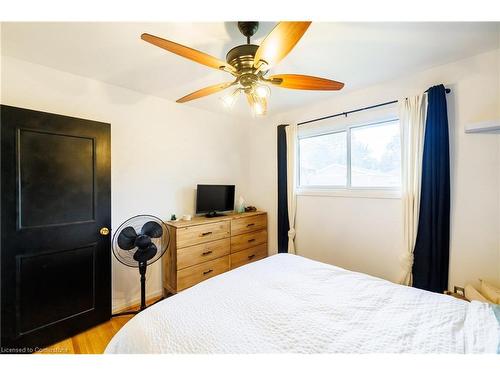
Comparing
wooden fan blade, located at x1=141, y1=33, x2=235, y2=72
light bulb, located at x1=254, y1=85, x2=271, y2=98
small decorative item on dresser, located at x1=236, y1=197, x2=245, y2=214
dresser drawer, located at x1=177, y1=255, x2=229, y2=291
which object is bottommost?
dresser drawer, located at x1=177, y1=255, x2=229, y2=291

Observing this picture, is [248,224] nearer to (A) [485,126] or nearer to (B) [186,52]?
(B) [186,52]

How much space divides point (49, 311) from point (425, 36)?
11.7 feet

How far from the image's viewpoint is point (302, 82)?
4.39 ft

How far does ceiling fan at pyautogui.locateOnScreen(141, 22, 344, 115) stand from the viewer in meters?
0.92

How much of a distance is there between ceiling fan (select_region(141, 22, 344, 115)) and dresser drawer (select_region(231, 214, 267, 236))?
5.40 feet

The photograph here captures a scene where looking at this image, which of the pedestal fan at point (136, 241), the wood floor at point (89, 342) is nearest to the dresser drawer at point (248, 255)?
the pedestal fan at point (136, 241)

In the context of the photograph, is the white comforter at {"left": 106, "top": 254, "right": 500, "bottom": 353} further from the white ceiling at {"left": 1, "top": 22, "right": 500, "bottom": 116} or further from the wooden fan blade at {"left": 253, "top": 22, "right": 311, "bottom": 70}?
the white ceiling at {"left": 1, "top": 22, "right": 500, "bottom": 116}

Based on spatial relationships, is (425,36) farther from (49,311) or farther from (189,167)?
(49,311)

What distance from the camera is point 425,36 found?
1.44 m

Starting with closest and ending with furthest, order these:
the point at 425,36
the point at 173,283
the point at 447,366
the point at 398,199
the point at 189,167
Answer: the point at 447,366 → the point at 425,36 → the point at 398,199 → the point at 173,283 → the point at 189,167

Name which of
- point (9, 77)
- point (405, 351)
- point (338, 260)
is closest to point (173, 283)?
point (338, 260)

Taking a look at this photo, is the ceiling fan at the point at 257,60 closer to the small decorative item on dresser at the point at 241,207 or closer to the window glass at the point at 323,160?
the window glass at the point at 323,160

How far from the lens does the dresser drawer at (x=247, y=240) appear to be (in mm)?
2770

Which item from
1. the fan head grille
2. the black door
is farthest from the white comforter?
the black door
